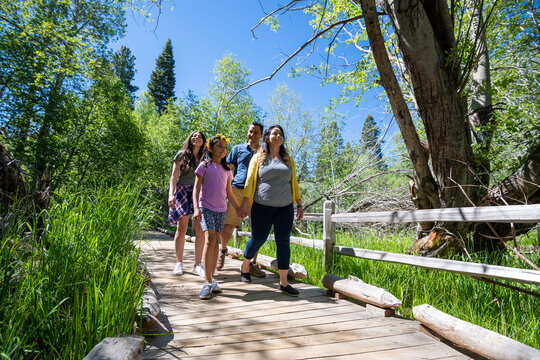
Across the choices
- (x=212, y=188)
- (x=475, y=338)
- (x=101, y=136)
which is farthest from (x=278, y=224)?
(x=101, y=136)

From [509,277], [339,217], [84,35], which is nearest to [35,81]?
[84,35]

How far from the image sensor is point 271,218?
345 centimetres

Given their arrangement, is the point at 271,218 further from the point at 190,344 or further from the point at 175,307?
the point at 190,344

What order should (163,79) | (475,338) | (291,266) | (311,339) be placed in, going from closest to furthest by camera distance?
(475,338), (311,339), (291,266), (163,79)

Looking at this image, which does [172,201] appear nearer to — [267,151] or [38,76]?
[267,151]

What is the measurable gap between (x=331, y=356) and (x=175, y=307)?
67.8 inches

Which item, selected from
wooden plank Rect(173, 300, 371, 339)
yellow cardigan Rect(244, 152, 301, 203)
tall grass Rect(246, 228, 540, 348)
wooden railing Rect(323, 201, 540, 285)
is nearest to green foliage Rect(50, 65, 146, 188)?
yellow cardigan Rect(244, 152, 301, 203)

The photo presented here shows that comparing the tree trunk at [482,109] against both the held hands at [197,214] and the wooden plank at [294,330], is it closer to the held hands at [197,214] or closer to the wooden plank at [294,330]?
the wooden plank at [294,330]

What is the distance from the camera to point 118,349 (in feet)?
4.55

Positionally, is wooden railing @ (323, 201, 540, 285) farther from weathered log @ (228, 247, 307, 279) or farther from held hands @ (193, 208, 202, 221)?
held hands @ (193, 208, 202, 221)

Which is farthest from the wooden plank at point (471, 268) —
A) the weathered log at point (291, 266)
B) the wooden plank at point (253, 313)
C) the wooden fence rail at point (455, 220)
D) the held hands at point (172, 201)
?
the held hands at point (172, 201)

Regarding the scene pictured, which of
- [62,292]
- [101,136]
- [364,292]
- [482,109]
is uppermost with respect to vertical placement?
[101,136]

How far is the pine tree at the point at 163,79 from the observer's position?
39.7 metres

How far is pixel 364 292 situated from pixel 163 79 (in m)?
43.0
